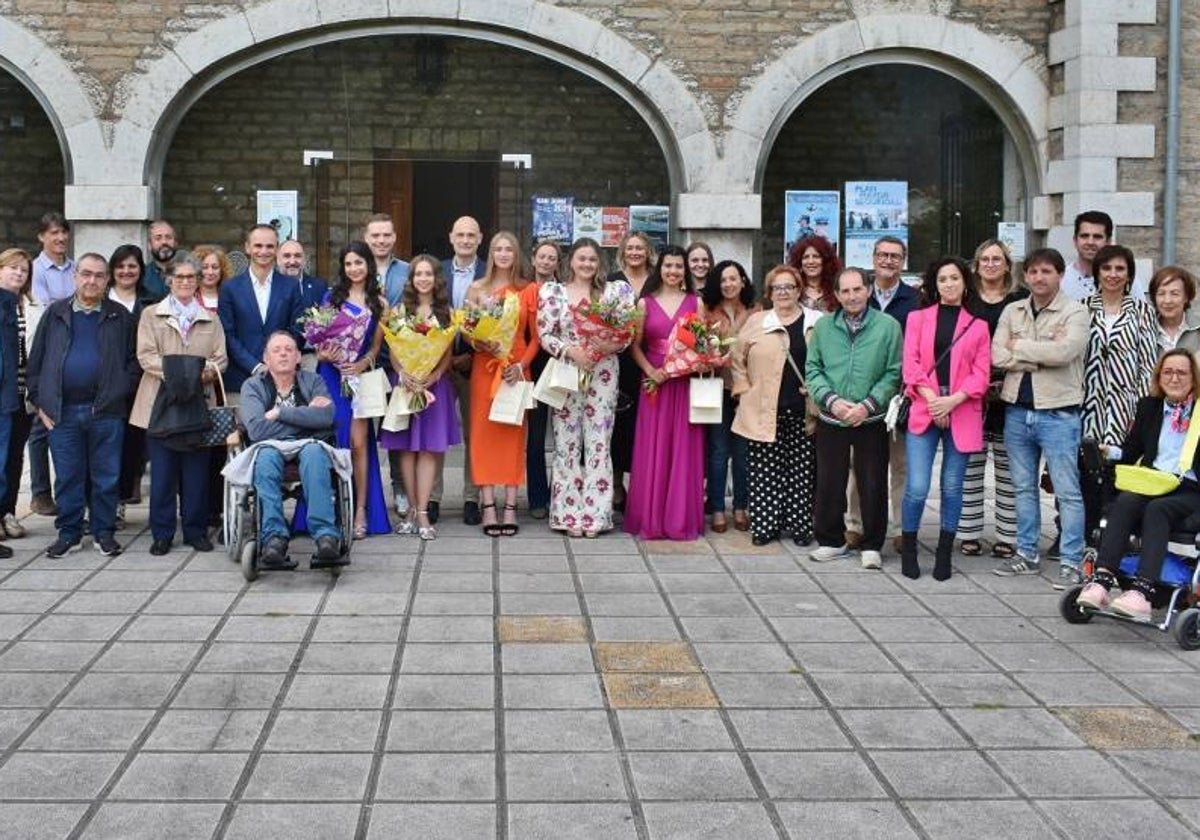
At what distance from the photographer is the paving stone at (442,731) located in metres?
4.72

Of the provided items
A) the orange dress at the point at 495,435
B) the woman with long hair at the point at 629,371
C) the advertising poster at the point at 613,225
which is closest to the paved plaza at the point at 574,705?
the orange dress at the point at 495,435

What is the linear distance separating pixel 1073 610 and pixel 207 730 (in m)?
3.83

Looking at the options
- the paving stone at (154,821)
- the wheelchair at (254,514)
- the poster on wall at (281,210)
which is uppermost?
the poster on wall at (281,210)

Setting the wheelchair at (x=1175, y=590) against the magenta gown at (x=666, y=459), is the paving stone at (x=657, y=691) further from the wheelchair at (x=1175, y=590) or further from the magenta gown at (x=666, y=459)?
the magenta gown at (x=666, y=459)

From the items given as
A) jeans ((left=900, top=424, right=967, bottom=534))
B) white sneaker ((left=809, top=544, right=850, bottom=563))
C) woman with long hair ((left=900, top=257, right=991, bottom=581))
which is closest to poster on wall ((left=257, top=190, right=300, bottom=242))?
white sneaker ((left=809, top=544, right=850, bottom=563))

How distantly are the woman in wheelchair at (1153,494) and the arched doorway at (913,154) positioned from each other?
205 inches

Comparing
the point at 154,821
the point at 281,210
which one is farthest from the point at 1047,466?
the point at 281,210

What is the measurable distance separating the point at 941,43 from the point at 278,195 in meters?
5.56

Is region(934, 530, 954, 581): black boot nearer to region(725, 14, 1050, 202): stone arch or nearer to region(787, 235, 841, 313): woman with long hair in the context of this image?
region(787, 235, 841, 313): woman with long hair

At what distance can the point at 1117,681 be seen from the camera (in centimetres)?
562

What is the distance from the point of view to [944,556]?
7.41 meters

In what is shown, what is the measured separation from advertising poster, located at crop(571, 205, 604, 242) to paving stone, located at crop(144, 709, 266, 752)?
747 centimetres

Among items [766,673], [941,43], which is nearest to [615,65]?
[941,43]

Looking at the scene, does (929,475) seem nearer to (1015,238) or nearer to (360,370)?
(360,370)
